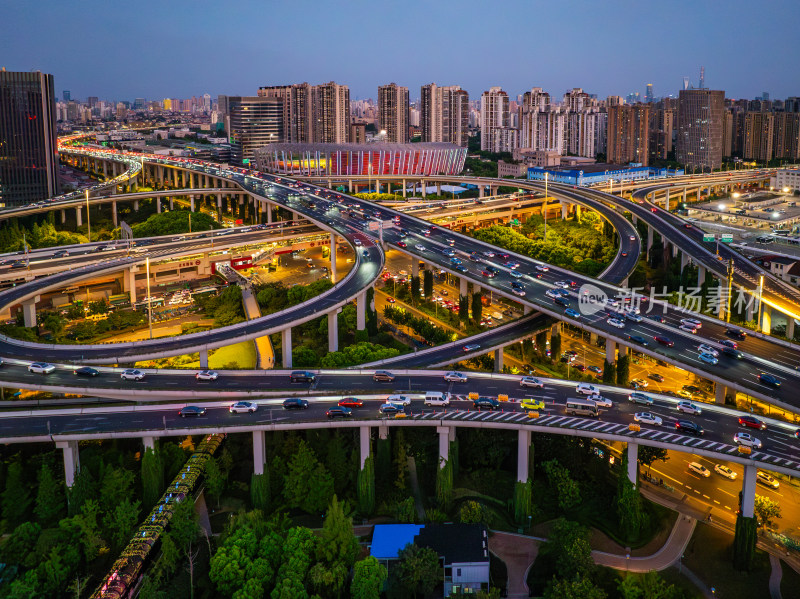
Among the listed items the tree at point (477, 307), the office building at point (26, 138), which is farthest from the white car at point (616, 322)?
the office building at point (26, 138)

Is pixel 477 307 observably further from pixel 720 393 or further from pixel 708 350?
pixel 720 393

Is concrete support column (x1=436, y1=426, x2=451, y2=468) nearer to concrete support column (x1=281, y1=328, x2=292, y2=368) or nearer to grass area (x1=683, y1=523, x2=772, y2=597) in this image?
grass area (x1=683, y1=523, x2=772, y2=597)

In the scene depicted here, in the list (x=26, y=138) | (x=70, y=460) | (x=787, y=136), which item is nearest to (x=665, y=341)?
(x=70, y=460)

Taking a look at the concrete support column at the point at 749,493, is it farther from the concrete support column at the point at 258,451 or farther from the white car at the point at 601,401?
the concrete support column at the point at 258,451

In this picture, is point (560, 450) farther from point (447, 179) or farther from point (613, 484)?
point (447, 179)

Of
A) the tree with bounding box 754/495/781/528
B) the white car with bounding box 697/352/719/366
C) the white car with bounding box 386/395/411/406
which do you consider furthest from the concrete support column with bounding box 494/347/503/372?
the tree with bounding box 754/495/781/528

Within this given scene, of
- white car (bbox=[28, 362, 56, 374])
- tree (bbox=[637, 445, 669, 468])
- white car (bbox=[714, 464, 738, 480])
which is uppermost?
white car (bbox=[28, 362, 56, 374])
